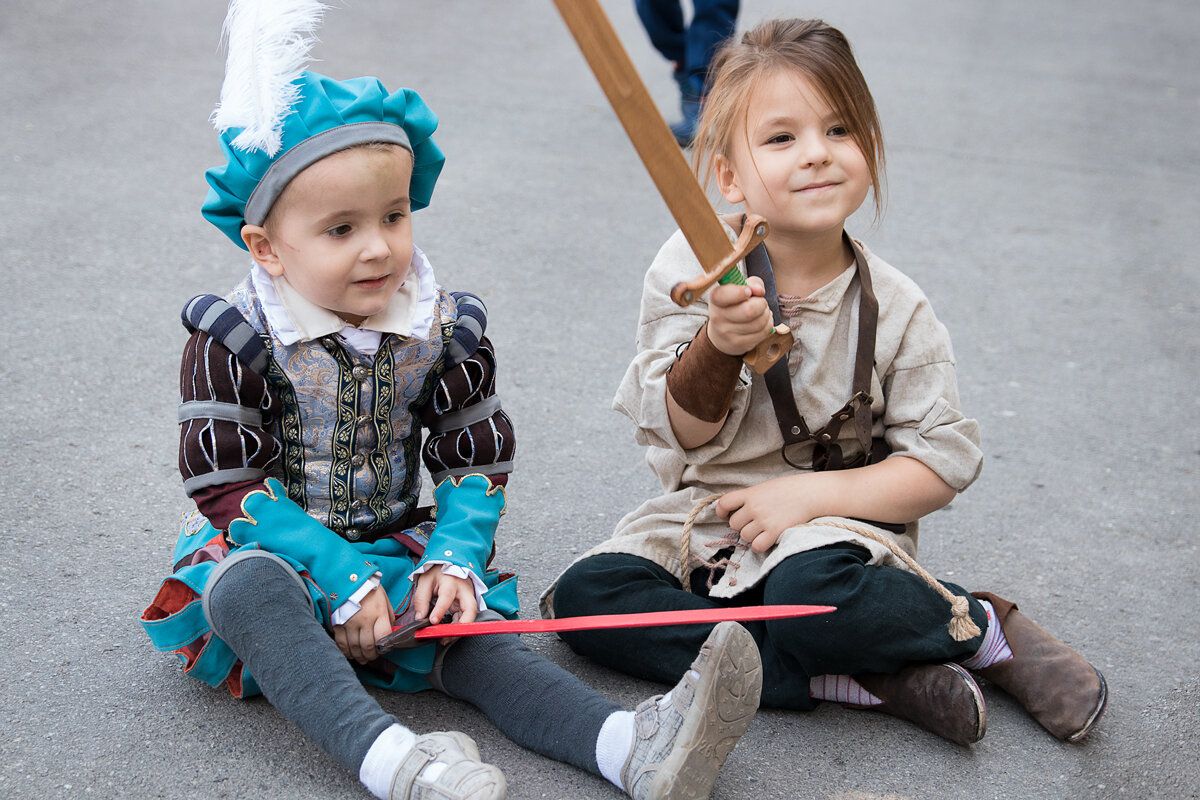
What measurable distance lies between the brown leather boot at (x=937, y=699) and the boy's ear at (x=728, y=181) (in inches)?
30.1

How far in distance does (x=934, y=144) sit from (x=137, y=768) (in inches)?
187

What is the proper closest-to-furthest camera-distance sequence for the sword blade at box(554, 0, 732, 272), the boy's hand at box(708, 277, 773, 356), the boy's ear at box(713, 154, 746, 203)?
the sword blade at box(554, 0, 732, 272) < the boy's hand at box(708, 277, 773, 356) < the boy's ear at box(713, 154, 746, 203)

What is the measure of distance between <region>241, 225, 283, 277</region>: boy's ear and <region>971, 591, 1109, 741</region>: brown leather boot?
4.07 feet

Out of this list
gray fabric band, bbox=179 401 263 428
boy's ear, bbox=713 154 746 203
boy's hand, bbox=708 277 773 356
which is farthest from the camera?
boy's ear, bbox=713 154 746 203

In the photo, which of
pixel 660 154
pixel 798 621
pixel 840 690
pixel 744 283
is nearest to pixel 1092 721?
pixel 840 690

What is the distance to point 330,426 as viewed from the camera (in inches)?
69.1

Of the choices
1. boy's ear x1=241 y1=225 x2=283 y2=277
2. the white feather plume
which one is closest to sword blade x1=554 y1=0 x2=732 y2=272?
the white feather plume

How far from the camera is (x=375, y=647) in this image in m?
1.69

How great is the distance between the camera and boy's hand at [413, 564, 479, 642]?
171 cm

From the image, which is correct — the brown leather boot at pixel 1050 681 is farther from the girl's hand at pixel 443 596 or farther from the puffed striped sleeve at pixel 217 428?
the puffed striped sleeve at pixel 217 428

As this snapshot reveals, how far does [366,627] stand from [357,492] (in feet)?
0.72

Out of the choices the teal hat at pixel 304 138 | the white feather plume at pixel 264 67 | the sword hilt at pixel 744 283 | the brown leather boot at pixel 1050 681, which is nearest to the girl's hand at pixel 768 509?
the sword hilt at pixel 744 283

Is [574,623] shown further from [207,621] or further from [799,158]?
[799,158]

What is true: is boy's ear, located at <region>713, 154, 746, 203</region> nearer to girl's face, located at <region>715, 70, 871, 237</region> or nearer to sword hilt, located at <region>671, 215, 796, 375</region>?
girl's face, located at <region>715, 70, 871, 237</region>
